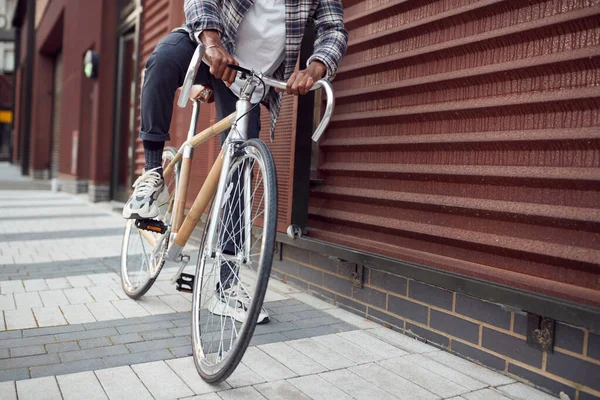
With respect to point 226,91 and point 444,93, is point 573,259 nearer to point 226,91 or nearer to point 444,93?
point 444,93

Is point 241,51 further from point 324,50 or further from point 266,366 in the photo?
point 266,366

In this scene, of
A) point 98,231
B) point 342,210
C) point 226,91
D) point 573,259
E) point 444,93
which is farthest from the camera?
point 98,231

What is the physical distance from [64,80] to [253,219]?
12314 millimetres

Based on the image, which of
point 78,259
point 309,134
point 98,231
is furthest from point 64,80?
point 309,134

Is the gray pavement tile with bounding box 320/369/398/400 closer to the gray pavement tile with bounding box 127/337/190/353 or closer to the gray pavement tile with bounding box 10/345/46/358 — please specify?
the gray pavement tile with bounding box 127/337/190/353

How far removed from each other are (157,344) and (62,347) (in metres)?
0.40

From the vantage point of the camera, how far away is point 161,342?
2459 millimetres

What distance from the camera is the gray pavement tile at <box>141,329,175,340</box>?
99.4 inches

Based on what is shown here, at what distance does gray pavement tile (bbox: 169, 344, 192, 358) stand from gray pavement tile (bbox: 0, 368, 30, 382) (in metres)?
0.56

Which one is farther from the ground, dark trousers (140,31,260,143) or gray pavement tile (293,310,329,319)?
dark trousers (140,31,260,143)

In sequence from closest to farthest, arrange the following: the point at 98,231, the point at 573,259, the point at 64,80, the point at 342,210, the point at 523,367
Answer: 1. the point at 573,259
2. the point at 523,367
3. the point at 342,210
4. the point at 98,231
5. the point at 64,80

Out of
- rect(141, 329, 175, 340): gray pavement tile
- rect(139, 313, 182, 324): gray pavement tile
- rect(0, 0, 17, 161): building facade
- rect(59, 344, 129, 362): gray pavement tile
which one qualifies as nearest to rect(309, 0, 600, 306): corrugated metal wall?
rect(139, 313, 182, 324): gray pavement tile

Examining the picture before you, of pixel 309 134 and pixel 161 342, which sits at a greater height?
pixel 309 134

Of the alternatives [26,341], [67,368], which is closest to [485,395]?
[67,368]
